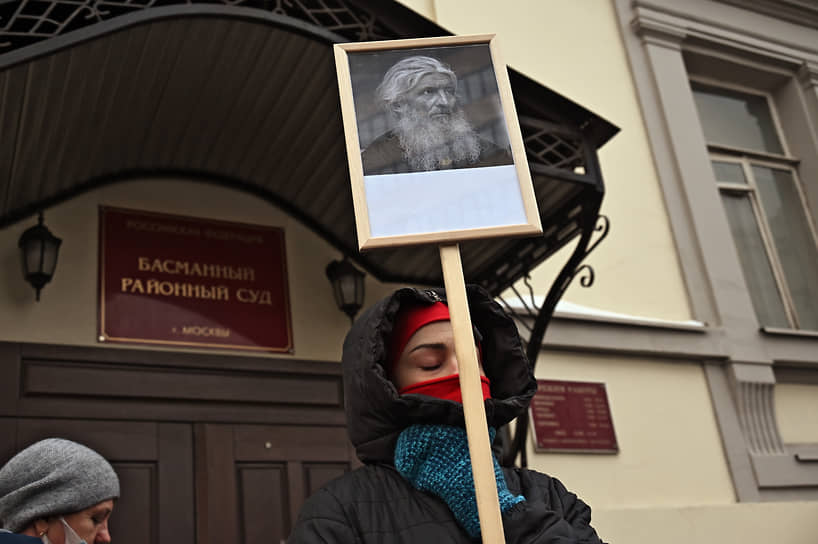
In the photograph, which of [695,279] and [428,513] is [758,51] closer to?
[695,279]

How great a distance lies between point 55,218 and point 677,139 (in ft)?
15.7

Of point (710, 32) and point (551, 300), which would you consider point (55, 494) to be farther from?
point (710, 32)

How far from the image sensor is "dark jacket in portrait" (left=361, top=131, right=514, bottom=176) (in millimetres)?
2369

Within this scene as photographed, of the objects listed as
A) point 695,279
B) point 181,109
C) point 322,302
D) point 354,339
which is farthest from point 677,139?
point 354,339

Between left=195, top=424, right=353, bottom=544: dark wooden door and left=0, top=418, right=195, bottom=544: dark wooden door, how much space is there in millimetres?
85

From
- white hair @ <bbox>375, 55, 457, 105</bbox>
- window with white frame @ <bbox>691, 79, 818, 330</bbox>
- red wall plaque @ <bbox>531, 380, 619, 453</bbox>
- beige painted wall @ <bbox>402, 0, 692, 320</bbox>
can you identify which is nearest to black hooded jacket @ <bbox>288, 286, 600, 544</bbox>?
white hair @ <bbox>375, 55, 457, 105</bbox>

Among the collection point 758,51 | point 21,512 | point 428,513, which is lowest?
point 428,513

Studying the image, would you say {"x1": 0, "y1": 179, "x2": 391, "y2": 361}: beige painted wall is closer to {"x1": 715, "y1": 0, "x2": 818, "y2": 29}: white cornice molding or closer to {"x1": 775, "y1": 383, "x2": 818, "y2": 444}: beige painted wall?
{"x1": 775, "y1": 383, "x2": 818, "y2": 444}: beige painted wall

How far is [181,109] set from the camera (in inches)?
177

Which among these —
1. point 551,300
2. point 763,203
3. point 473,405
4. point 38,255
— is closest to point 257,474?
point 38,255

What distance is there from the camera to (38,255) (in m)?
4.40

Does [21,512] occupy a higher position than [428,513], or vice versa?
[21,512]

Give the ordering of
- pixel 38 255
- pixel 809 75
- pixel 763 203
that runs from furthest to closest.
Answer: pixel 809 75 < pixel 763 203 < pixel 38 255

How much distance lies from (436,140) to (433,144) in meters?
0.02
